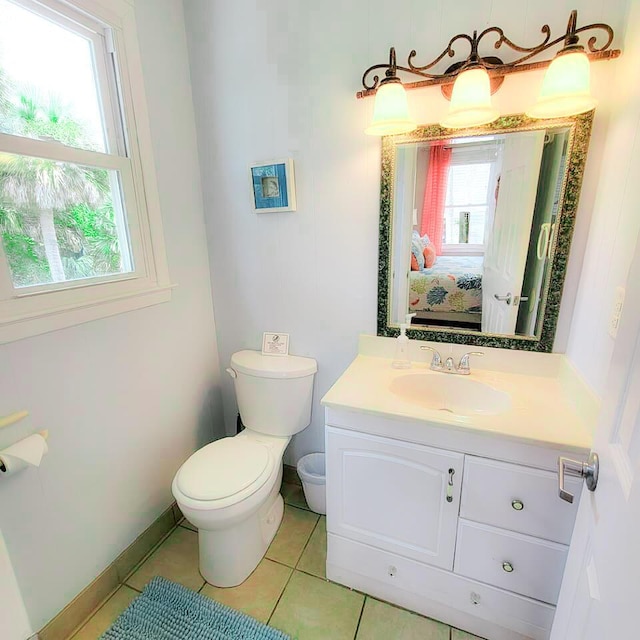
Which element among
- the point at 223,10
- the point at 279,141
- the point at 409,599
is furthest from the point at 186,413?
the point at 223,10

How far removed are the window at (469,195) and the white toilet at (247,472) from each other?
0.87 metres

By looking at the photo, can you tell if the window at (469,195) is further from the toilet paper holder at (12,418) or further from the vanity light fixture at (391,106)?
the toilet paper holder at (12,418)

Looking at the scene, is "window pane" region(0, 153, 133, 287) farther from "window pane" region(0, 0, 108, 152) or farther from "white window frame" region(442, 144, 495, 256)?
"white window frame" region(442, 144, 495, 256)

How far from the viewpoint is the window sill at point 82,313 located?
1058 mm

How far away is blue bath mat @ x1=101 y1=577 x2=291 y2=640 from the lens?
125 cm

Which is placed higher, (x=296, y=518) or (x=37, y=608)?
(x=37, y=608)

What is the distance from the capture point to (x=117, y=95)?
52.3 inches

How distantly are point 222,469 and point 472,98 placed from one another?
62.9 inches

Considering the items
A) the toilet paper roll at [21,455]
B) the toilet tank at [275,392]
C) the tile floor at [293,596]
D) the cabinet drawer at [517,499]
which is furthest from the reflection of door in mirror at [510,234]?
the toilet paper roll at [21,455]

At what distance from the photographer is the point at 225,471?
4.56 feet

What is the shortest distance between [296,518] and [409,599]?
643 mm

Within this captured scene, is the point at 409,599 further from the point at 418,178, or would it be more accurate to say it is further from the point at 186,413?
the point at 418,178

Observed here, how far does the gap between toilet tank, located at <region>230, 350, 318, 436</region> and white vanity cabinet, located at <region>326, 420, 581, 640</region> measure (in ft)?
1.35

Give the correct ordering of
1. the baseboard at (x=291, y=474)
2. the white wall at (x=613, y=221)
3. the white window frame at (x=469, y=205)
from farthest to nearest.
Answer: the baseboard at (x=291, y=474) < the white window frame at (x=469, y=205) < the white wall at (x=613, y=221)
